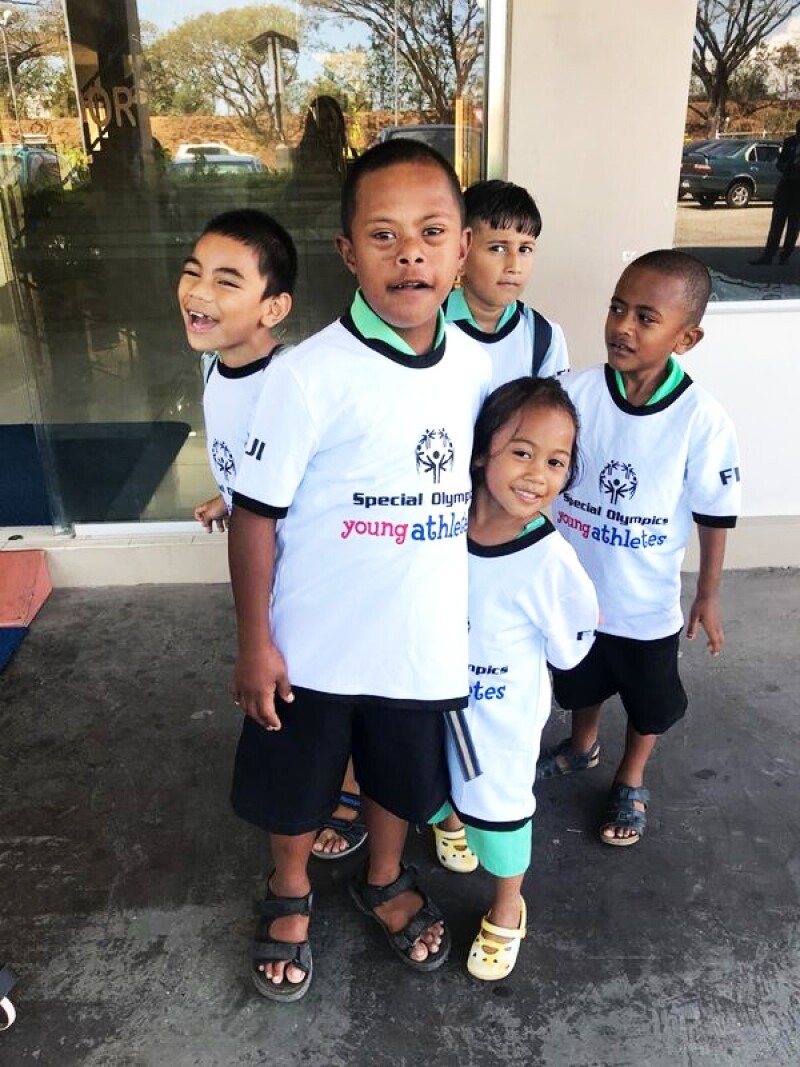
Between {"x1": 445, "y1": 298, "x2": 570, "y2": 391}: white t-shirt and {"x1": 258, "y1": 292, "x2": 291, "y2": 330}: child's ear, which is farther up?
{"x1": 258, "y1": 292, "x2": 291, "y2": 330}: child's ear

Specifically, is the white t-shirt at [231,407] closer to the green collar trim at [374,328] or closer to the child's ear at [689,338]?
the green collar trim at [374,328]

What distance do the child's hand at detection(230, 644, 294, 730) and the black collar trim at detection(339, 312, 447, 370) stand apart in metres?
0.56

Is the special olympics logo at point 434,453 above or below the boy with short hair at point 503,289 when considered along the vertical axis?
below

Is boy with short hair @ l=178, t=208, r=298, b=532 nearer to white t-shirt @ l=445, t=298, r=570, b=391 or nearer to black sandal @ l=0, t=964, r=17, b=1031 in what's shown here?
white t-shirt @ l=445, t=298, r=570, b=391

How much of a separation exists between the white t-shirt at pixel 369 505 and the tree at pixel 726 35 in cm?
224

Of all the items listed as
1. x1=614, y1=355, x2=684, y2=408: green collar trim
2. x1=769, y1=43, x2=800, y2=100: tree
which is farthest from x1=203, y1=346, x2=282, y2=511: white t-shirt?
x1=769, y1=43, x2=800, y2=100: tree

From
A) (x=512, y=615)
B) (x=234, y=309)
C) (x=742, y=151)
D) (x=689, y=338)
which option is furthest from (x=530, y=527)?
(x=742, y=151)

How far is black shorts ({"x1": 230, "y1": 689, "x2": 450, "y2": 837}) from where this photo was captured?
5.53ft

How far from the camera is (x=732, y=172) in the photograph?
337 cm

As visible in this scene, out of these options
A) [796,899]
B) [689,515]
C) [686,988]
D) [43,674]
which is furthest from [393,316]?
[43,674]

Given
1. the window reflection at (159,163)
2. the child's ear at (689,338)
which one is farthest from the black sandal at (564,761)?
the window reflection at (159,163)

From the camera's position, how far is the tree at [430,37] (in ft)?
10.6

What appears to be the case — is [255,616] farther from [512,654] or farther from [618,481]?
[618,481]

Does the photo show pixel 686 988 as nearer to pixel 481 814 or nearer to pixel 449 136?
pixel 481 814
